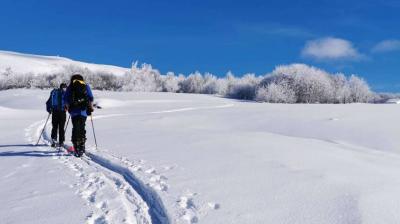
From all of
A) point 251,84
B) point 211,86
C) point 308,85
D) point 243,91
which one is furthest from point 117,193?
point 211,86

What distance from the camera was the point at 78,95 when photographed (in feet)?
37.4

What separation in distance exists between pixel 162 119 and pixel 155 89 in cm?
5342

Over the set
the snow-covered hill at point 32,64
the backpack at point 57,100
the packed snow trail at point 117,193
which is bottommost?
the packed snow trail at point 117,193

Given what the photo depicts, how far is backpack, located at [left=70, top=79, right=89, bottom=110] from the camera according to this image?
11414 millimetres

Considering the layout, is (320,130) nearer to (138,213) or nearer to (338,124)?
(338,124)

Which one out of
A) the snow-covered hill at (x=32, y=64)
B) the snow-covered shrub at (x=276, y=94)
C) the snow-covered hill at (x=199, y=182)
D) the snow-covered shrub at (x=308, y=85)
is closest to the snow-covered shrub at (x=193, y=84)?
the snow-covered shrub at (x=308, y=85)

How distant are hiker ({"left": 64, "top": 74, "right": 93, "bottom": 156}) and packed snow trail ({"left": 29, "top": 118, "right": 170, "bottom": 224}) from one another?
1.01m

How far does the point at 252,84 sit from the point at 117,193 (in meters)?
57.1

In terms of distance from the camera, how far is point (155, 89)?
250ft

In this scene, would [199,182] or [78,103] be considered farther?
[78,103]

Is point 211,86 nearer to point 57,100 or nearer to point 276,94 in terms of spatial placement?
point 276,94

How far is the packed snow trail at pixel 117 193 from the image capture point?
6.02 m

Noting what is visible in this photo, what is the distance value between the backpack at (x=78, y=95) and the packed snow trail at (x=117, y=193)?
5.36 ft

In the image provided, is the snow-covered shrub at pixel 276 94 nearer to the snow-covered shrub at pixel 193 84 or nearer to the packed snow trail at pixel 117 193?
the snow-covered shrub at pixel 193 84
